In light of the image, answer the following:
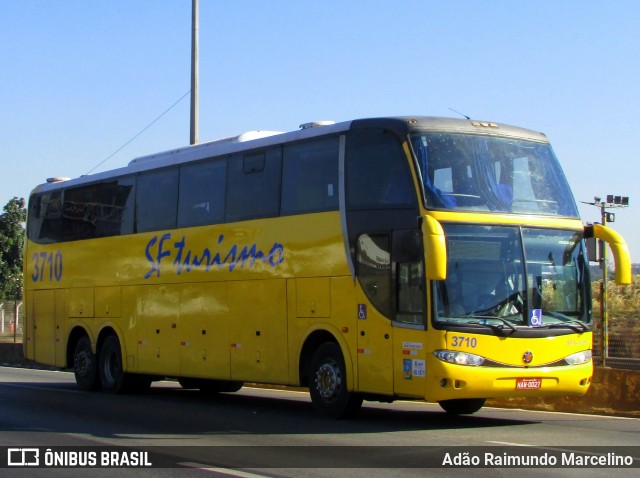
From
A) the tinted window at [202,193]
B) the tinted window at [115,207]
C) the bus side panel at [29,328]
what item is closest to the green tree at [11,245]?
the bus side panel at [29,328]

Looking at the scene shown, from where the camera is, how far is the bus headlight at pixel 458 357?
43.1 ft

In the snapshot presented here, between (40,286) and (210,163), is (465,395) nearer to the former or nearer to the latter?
(210,163)

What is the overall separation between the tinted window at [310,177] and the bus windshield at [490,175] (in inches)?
68.6

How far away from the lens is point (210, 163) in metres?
18.1

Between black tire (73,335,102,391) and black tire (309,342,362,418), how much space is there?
7.65 metres

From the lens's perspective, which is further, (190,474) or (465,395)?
(465,395)

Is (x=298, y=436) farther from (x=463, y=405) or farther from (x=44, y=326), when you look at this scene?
(x=44, y=326)

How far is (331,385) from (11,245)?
157ft

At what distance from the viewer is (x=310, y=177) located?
51.1ft

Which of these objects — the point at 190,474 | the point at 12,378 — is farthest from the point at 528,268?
the point at 12,378

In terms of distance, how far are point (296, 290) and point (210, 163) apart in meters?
3.42

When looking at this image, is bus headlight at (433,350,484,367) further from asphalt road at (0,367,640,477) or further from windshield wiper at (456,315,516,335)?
asphalt road at (0,367,640,477)

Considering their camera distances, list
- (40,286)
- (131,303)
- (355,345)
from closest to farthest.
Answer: (355,345) < (131,303) < (40,286)

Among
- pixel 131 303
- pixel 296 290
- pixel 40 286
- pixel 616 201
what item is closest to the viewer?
pixel 296 290
